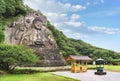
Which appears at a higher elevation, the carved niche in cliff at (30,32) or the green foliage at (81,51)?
the carved niche in cliff at (30,32)

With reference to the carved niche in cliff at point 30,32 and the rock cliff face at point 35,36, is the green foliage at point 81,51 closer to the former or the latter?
the carved niche in cliff at point 30,32

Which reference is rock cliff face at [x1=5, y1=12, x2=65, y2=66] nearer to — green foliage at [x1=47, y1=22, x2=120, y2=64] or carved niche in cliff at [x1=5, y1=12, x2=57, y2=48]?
carved niche in cliff at [x1=5, y1=12, x2=57, y2=48]

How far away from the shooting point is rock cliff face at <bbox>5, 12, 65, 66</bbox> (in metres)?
40.9

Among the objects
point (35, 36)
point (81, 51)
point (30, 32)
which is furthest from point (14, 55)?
point (81, 51)

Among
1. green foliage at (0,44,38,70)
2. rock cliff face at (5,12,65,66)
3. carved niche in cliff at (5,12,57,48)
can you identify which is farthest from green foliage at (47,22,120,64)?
green foliage at (0,44,38,70)

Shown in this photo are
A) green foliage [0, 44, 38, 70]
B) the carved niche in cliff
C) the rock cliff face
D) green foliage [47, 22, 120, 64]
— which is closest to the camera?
green foliage [0, 44, 38, 70]

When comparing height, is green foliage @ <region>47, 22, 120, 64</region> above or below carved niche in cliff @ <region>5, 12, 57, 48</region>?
below

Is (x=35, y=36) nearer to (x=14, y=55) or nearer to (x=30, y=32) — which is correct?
(x=30, y=32)

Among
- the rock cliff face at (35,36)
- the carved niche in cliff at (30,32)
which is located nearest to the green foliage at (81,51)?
the carved niche in cliff at (30,32)

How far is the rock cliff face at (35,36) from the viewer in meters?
40.9

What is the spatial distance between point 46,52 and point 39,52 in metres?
1.18

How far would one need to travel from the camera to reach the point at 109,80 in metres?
23.0

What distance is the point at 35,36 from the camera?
44.6 meters

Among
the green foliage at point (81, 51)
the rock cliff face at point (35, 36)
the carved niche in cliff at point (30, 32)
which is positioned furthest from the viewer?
the green foliage at point (81, 51)
